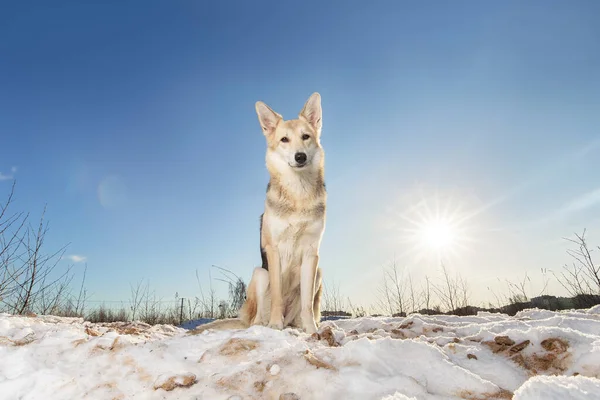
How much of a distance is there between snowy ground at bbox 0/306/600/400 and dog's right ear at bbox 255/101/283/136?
2.82 metres

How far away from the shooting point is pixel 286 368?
200cm

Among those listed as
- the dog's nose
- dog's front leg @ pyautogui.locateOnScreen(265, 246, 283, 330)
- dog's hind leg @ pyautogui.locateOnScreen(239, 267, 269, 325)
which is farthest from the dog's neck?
dog's hind leg @ pyautogui.locateOnScreen(239, 267, 269, 325)

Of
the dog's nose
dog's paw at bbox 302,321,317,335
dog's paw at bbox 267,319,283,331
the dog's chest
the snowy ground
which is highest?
the dog's nose

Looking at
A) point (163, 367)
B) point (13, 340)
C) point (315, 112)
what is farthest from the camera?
point (315, 112)

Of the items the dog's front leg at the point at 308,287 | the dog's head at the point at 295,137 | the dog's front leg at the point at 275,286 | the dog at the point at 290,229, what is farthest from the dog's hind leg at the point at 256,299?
the dog's head at the point at 295,137

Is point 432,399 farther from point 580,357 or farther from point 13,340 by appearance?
point 13,340

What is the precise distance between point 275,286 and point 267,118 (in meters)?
2.12

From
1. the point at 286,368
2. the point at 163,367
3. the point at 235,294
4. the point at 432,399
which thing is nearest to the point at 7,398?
the point at 163,367

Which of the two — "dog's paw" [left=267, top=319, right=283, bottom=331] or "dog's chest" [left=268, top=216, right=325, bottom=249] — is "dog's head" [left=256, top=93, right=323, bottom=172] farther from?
"dog's paw" [left=267, top=319, right=283, bottom=331]

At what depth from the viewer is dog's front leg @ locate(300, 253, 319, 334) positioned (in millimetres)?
4090

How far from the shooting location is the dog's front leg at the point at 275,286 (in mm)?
4023

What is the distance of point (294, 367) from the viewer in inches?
78.6

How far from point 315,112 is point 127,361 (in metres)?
3.51

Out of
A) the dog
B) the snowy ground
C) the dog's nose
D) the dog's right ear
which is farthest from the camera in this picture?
the dog's right ear
